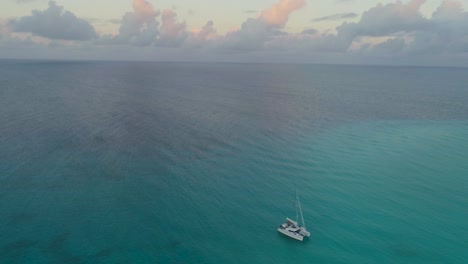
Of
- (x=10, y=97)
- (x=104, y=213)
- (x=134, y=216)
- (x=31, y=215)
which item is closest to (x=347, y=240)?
(x=134, y=216)

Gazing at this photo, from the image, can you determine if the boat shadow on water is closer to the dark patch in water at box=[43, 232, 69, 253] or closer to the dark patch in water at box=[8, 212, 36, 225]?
the dark patch in water at box=[43, 232, 69, 253]

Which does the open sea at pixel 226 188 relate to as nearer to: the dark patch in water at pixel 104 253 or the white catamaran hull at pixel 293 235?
the dark patch in water at pixel 104 253

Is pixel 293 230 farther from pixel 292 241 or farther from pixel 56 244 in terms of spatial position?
pixel 56 244

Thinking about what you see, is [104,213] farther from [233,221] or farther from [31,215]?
[233,221]

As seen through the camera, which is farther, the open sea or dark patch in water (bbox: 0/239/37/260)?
the open sea

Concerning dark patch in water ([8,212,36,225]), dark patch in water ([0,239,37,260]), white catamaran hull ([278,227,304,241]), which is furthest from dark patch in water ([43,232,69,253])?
white catamaran hull ([278,227,304,241])

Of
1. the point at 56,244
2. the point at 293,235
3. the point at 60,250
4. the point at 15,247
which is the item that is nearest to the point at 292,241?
the point at 293,235

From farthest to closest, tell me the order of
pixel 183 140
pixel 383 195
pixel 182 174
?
pixel 183 140, pixel 182 174, pixel 383 195

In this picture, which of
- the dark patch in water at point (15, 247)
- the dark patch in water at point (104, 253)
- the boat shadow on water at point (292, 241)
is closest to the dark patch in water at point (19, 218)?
the dark patch in water at point (15, 247)
